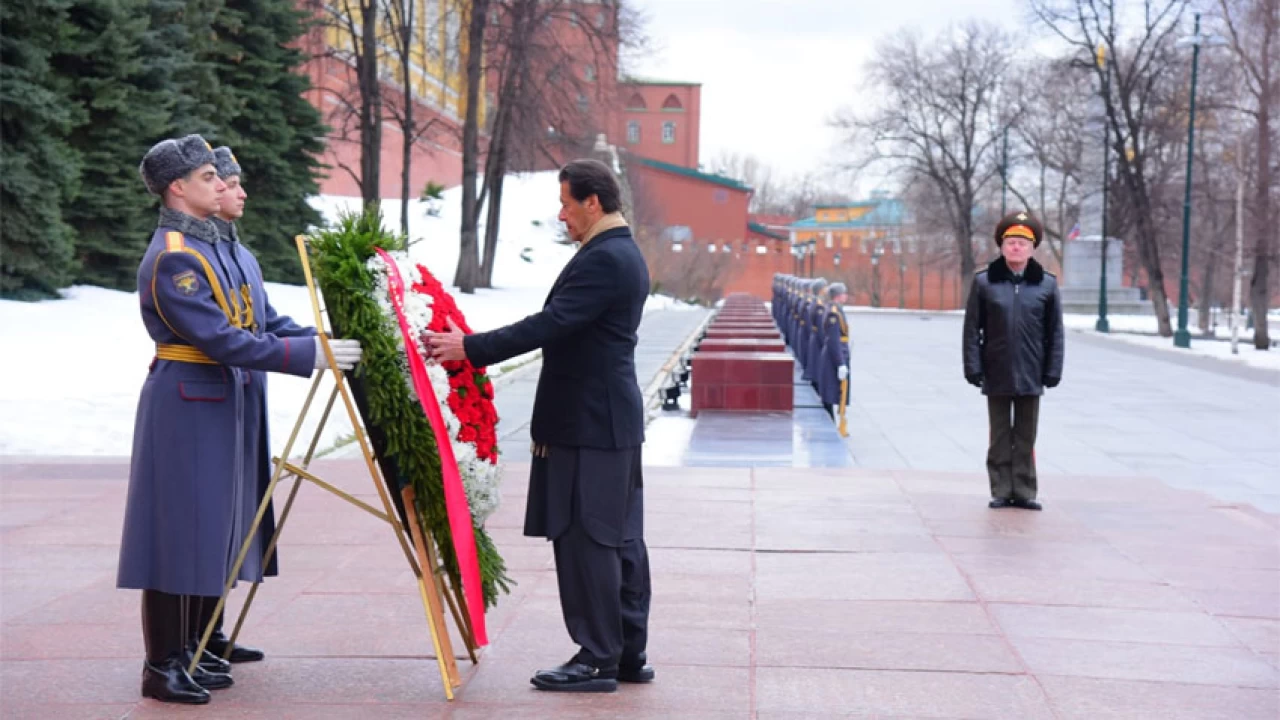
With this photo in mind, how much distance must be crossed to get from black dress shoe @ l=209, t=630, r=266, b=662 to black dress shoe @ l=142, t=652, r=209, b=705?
34 cm

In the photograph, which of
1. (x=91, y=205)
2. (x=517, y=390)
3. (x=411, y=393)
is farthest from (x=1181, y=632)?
(x=91, y=205)

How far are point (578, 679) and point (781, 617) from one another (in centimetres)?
144

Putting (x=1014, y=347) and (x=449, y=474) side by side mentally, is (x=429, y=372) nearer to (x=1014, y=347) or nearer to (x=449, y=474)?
(x=449, y=474)

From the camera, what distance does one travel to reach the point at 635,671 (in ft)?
17.3

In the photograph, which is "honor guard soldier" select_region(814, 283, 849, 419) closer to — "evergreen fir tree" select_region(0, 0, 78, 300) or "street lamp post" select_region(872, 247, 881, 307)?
"evergreen fir tree" select_region(0, 0, 78, 300)

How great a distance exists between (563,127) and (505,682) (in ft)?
113

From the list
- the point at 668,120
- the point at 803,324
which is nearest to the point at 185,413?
the point at 803,324

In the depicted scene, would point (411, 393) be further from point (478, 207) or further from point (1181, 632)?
point (478, 207)

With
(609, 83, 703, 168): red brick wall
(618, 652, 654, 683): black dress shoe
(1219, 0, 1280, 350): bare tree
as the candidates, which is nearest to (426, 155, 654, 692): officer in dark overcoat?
(618, 652, 654, 683): black dress shoe

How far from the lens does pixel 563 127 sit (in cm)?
3881

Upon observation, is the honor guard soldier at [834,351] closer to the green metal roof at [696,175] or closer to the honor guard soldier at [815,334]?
the honor guard soldier at [815,334]

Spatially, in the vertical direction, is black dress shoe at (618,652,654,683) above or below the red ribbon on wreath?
below

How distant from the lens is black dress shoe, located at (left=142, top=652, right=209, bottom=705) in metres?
4.92

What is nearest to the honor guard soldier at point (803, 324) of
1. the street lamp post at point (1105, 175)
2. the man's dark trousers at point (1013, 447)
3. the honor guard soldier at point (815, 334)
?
the honor guard soldier at point (815, 334)
